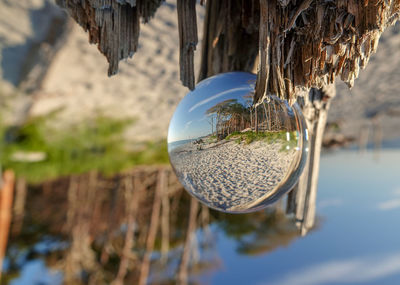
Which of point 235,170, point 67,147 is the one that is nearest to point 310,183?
point 235,170

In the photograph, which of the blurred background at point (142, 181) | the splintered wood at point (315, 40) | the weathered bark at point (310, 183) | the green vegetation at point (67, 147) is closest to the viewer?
the splintered wood at point (315, 40)

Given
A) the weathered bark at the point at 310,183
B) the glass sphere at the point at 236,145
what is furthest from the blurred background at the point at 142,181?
the glass sphere at the point at 236,145

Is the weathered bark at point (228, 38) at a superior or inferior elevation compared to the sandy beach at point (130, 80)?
inferior

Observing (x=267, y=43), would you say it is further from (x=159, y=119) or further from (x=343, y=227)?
(x=343, y=227)

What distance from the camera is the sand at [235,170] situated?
0.22 meters

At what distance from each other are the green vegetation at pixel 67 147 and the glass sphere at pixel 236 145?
5.34ft

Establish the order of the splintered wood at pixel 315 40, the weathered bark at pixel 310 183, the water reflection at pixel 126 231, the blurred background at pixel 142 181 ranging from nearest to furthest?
1. the splintered wood at pixel 315 40
2. the weathered bark at pixel 310 183
3. the blurred background at pixel 142 181
4. the water reflection at pixel 126 231

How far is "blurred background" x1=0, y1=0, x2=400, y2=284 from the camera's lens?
1174mm

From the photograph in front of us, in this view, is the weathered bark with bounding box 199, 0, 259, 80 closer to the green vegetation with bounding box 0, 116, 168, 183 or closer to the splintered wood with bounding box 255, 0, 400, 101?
the splintered wood with bounding box 255, 0, 400, 101

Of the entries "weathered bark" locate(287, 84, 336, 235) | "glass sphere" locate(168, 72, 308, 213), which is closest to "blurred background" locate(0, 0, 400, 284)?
"weathered bark" locate(287, 84, 336, 235)

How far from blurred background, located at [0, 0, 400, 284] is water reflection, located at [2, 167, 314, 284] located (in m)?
0.01

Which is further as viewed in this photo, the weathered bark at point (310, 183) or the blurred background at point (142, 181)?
the blurred background at point (142, 181)

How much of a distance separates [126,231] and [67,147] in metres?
1.14

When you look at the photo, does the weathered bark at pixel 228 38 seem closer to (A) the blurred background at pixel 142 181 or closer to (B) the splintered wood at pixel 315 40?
(B) the splintered wood at pixel 315 40
